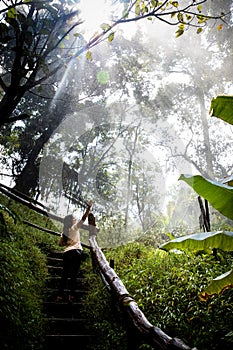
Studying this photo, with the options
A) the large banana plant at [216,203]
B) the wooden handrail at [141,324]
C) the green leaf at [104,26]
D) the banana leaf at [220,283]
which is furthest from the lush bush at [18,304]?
the green leaf at [104,26]

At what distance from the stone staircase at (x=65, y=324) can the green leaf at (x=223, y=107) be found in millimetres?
3233

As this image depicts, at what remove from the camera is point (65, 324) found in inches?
168

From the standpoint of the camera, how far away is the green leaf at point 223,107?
2.53 m

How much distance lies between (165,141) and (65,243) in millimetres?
16800

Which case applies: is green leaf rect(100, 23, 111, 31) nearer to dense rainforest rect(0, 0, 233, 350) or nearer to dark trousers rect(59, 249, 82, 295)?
dense rainforest rect(0, 0, 233, 350)

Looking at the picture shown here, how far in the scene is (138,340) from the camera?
318 cm

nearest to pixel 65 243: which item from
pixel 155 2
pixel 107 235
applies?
pixel 155 2

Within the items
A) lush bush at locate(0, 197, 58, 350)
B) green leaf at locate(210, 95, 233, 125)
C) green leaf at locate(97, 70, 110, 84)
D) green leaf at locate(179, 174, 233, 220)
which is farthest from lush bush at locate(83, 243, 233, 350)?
green leaf at locate(97, 70, 110, 84)

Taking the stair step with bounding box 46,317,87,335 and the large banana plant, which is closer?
the large banana plant

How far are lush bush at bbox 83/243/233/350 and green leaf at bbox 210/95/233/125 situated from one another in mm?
1684

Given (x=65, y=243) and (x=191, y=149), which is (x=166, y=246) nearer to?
(x=65, y=243)

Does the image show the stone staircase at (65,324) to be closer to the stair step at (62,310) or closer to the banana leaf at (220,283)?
the stair step at (62,310)

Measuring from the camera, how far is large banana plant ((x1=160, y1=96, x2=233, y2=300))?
94.2 inches

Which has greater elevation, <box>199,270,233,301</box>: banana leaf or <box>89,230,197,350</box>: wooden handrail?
<box>199,270,233,301</box>: banana leaf
